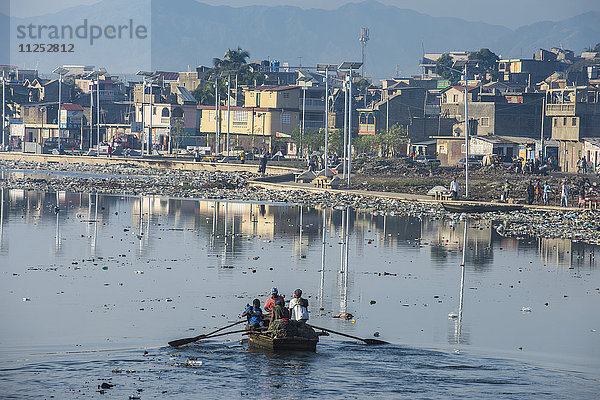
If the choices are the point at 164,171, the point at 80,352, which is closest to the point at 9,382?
the point at 80,352

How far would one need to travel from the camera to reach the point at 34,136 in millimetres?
130375

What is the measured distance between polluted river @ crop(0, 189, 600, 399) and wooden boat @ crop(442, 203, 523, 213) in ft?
5.00

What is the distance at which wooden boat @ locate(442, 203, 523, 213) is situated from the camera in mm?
51000

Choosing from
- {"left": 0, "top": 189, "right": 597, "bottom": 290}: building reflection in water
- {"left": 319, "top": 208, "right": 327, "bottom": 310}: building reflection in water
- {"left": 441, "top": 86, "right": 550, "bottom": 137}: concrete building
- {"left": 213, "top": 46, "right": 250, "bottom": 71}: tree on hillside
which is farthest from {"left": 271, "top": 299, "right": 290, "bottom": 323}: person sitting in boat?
{"left": 213, "top": 46, "right": 250, "bottom": 71}: tree on hillside

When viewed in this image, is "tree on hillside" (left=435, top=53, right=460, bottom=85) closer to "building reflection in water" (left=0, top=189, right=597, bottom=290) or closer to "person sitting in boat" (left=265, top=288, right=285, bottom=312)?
"building reflection in water" (left=0, top=189, right=597, bottom=290)

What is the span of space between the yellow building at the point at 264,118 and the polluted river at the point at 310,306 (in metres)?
62.4

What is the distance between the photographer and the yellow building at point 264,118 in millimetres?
111562

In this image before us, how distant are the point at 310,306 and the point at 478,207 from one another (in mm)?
26042

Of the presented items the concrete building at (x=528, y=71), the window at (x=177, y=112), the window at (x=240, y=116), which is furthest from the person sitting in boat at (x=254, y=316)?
the concrete building at (x=528, y=71)

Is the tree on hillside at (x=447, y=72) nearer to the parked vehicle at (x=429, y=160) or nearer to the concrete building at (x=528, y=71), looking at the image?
the concrete building at (x=528, y=71)

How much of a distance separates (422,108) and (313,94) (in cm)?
1406

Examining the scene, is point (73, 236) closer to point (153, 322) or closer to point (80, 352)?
point (153, 322)

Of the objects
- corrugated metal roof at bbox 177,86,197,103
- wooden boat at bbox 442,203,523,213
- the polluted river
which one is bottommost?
the polluted river

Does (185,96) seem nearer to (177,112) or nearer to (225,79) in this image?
(177,112)
